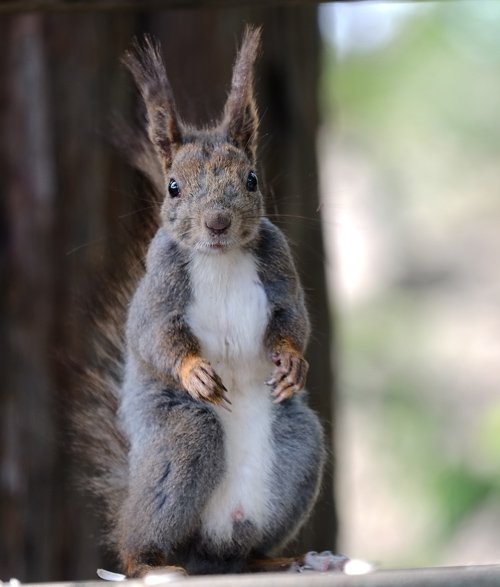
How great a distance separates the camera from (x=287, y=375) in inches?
76.2

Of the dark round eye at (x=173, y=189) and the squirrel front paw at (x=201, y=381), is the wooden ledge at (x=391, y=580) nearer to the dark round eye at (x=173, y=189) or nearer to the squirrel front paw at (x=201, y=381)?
the squirrel front paw at (x=201, y=381)

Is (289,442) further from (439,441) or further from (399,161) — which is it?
(399,161)

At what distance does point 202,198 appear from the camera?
1.90 meters

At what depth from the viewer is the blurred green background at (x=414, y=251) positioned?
628 centimetres

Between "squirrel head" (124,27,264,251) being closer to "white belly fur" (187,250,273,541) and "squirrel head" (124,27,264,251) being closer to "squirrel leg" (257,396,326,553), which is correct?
"white belly fur" (187,250,273,541)

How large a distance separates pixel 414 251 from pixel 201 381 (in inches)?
227

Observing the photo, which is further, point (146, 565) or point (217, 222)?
point (146, 565)

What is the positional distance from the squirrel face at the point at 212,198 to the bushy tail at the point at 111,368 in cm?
30

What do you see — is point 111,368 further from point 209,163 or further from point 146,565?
point 209,163

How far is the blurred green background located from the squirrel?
12.9ft

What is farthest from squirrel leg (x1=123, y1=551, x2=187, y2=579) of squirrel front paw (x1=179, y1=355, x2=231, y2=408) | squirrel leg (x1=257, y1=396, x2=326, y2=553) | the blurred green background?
the blurred green background

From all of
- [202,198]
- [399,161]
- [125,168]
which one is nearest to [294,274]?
[202,198]

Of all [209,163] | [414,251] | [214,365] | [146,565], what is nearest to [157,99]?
[209,163]

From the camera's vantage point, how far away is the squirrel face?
1885 mm
